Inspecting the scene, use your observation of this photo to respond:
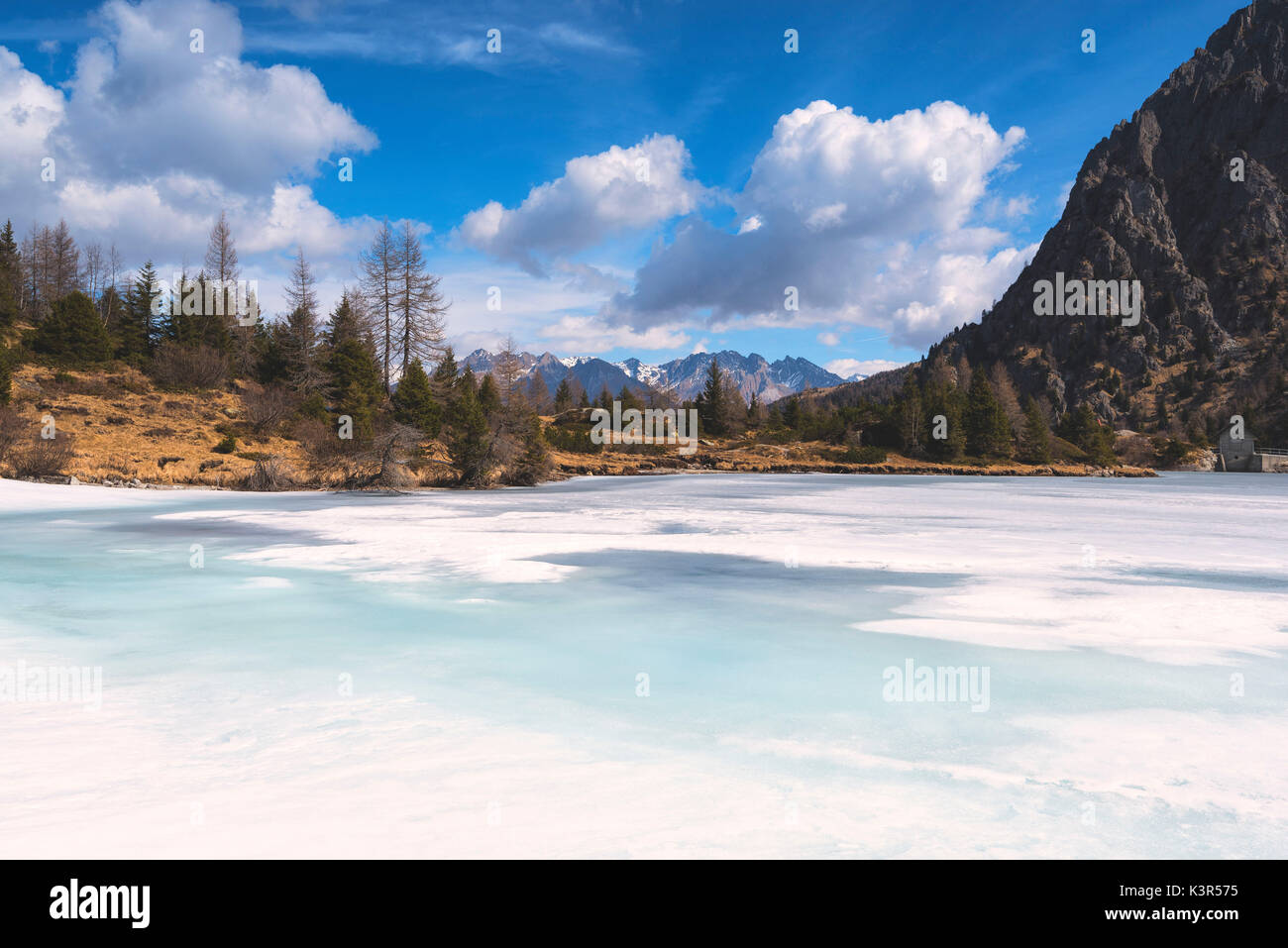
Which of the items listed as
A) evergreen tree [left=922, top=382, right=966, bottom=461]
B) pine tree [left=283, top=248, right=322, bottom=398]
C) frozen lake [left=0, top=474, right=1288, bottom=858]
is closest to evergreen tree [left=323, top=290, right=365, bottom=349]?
pine tree [left=283, top=248, right=322, bottom=398]

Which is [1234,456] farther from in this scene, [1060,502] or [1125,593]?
[1125,593]

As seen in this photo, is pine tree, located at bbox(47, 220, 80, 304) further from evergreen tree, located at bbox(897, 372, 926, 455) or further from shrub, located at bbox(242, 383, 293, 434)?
evergreen tree, located at bbox(897, 372, 926, 455)

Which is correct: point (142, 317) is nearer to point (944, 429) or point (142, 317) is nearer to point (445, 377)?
point (445, 377)

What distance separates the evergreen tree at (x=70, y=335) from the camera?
44594mm

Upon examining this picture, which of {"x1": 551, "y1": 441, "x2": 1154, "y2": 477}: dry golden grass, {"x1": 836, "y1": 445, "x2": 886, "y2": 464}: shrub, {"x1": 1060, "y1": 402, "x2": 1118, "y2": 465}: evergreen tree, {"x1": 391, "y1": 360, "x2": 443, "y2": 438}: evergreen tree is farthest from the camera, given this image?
{"x1": 1060, "y1": 402, "x2": 1118, "y2": 465}: evergreen tree

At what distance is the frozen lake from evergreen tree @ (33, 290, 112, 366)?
41.0 m

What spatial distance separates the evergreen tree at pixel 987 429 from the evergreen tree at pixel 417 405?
2112 inches

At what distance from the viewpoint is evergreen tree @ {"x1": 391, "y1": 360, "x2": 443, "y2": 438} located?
143ft

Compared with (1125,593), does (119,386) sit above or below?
above
